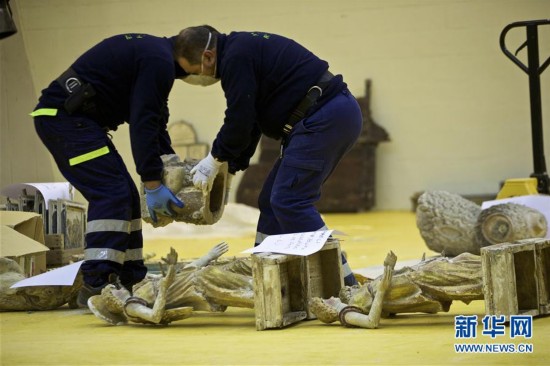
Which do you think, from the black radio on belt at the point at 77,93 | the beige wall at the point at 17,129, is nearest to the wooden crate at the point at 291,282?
the black radio on belt at the point at 77,93

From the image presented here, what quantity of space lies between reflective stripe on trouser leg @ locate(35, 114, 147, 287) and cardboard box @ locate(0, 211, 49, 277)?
545 millimetres

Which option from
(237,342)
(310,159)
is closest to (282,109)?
(310,159)

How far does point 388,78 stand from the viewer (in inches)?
498

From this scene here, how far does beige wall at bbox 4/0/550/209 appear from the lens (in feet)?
40.0

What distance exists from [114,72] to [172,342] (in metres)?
1.51

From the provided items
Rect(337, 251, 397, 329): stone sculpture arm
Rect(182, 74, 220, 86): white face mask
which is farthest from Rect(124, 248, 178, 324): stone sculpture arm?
Rect(182, 74, 220, 86): white face mask

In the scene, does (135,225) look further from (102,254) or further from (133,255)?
(102,254)

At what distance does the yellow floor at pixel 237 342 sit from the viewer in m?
2.97

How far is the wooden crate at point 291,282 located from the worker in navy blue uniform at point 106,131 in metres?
0.84

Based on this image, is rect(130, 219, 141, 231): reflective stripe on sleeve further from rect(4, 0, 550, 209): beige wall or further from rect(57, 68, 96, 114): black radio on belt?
rect(4, 0, 550, 209): beige wall

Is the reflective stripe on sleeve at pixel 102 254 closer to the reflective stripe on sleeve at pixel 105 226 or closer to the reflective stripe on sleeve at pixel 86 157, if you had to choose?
the reflective stripe on sleeve at pixel 105 226

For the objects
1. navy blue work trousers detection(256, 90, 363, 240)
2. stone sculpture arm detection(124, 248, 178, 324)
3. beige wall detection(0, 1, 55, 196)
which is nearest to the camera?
stone sculpture arm detection(124, 248, 178, 324)

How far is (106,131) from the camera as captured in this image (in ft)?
15.2

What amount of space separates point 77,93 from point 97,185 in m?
0.43
